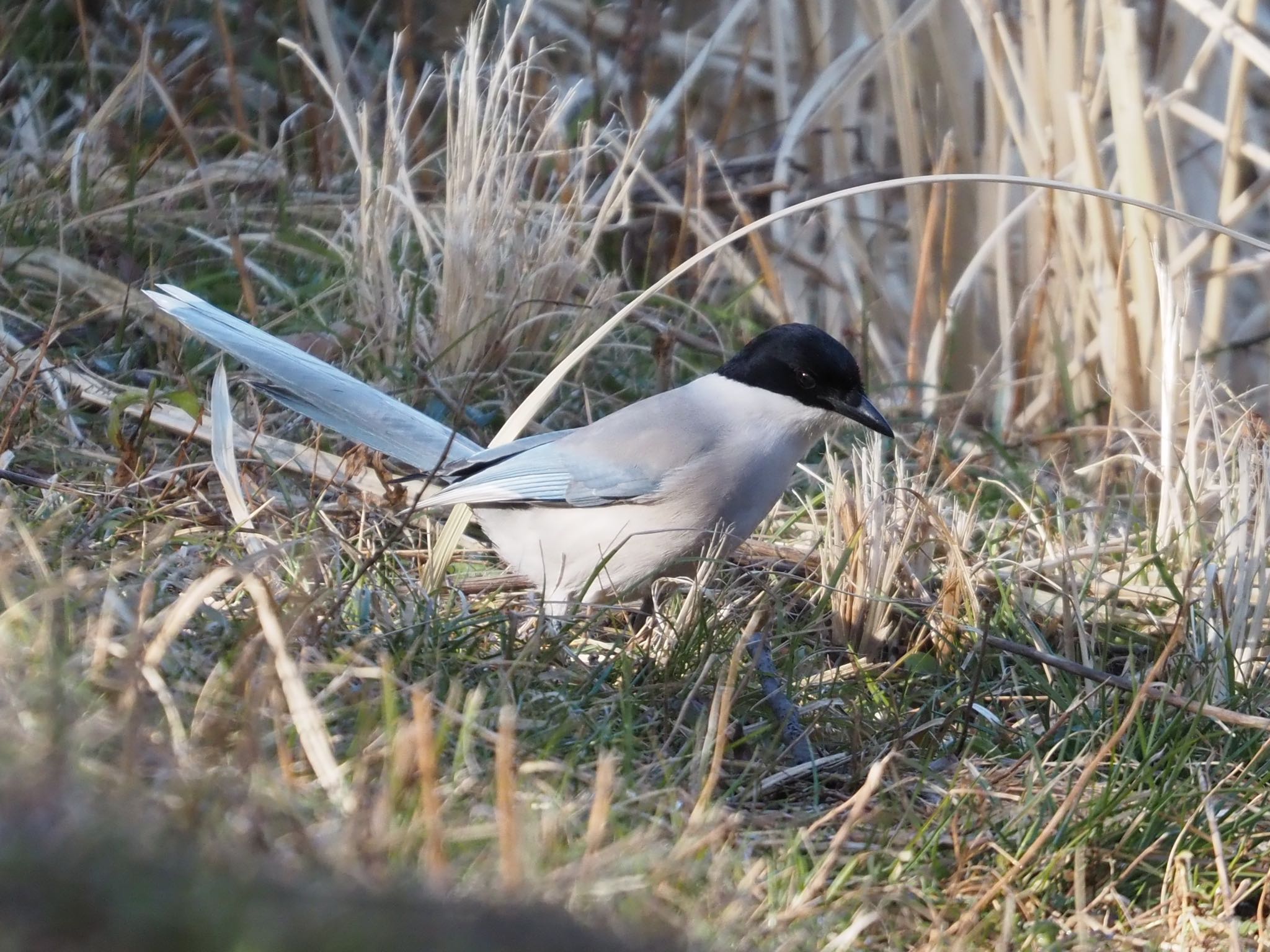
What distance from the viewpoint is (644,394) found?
444cm

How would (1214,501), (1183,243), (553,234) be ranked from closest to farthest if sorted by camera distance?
1. (1214,501)
2. (553,234)
3. (1183,243)

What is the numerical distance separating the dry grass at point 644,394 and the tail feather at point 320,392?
17 centimetres

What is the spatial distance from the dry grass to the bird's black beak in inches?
3.7

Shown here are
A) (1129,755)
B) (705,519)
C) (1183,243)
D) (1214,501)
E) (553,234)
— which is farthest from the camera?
(1183,243)

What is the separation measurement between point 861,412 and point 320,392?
1261 millimetres

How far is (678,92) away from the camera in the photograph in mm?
5070

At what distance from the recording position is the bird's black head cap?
3.30m

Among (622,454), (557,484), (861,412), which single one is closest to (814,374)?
(861,412)

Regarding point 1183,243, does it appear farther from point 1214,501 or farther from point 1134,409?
point 1214,501

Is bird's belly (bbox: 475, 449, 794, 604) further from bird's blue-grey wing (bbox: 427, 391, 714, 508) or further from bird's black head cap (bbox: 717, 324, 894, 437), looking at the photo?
bird's black head cap (bbox: 717, 324, 894, 437)

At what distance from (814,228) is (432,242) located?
1834 mm

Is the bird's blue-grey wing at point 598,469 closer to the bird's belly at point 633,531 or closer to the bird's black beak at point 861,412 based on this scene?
the bird's belly at point 633,531

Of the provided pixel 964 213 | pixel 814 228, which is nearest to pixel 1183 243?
pixel 964 213

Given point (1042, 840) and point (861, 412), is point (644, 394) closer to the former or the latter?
point (861, 412)
